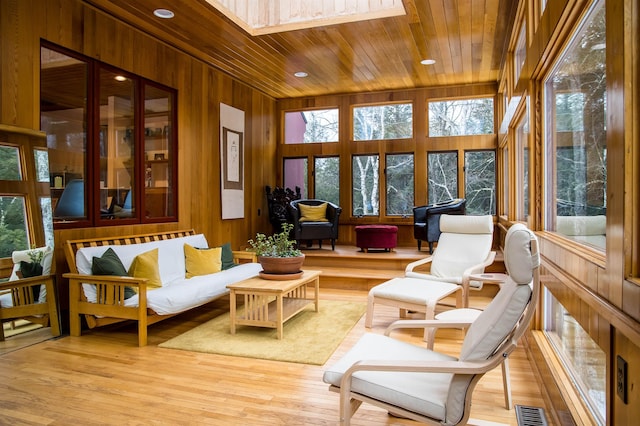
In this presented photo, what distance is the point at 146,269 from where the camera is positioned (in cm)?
407

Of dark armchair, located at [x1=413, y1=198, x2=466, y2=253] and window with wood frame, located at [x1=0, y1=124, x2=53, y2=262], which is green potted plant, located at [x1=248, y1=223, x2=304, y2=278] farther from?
dark armchair, located at [x1=413, y1=198, x2=466, y2=253]

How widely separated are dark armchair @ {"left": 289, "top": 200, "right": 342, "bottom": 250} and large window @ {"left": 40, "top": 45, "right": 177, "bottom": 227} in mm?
2154

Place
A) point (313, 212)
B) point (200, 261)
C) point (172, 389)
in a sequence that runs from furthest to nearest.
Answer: point (313, 212) < point (200, 261) < point (172, 389)

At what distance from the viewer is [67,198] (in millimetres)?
4117

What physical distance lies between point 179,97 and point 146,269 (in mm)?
2537

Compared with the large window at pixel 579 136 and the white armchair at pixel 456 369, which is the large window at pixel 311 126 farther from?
the white armchair at pixel 456 369

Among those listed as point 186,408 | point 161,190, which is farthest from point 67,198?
point 186,408

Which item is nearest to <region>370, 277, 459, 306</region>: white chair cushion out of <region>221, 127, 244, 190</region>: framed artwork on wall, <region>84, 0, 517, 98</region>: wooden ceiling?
<region>84, 0, 517, 98</region>: wooden ceiling

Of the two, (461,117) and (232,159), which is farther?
(461,117)

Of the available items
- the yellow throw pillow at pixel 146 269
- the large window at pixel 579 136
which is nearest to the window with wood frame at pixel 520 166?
the large window at pixel 579 136

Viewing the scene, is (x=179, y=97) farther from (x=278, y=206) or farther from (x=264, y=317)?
(x=264, y=317)

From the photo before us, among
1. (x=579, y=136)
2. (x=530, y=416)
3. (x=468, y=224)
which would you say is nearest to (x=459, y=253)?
(x=468, y=224)

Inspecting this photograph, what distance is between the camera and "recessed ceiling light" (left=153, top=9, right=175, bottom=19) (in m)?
4.43

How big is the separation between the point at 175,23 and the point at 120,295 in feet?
9.75
